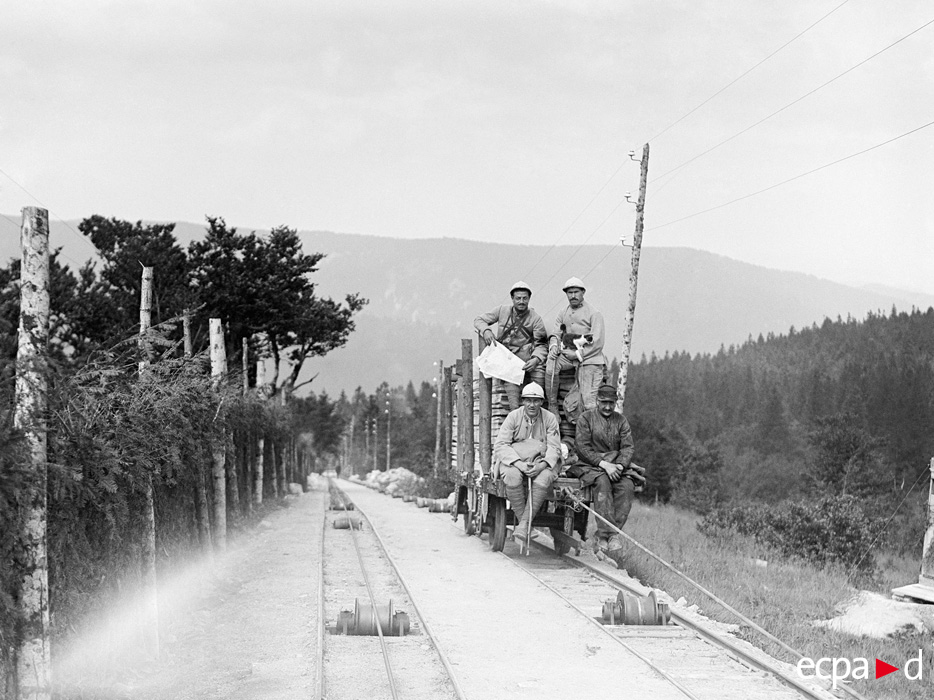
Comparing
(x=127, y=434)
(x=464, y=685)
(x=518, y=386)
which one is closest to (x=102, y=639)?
(x=127, y=434)

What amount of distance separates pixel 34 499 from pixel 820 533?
65.6 feet

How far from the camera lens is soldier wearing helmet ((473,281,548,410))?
47.4 feet

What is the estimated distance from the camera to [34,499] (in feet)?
20.9

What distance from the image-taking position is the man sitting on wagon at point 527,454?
13.1 metres

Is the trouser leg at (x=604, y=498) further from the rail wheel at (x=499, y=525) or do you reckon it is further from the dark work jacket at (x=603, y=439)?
the rail wheel at (x=499, y=525)

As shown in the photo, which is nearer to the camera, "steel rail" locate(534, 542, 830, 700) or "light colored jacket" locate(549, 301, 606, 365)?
"steel rail" locate(534, 542, 830, 700)

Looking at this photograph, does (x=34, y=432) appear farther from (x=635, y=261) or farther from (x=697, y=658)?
(x=635, y=261)

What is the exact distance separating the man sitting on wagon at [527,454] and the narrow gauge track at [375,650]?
6.27 ft

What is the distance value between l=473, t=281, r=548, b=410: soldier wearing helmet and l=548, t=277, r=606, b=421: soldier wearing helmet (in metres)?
0.21

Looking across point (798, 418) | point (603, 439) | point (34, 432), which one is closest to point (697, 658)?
point (603, 439)

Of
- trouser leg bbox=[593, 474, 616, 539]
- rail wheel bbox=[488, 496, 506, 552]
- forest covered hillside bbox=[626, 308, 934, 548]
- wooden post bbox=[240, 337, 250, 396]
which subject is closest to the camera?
trouser leg bbox=[593, 474, 616, 539]

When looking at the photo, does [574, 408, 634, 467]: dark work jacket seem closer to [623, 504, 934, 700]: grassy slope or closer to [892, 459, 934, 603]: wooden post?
[623, 504, 934, 700]: grassy slope

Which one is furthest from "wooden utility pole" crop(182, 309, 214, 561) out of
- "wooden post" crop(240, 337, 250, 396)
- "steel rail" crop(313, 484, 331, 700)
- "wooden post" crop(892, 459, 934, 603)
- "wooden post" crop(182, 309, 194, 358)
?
"wooden post" crop(892, 459, 934, 603)

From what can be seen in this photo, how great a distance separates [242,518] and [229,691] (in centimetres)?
1348
